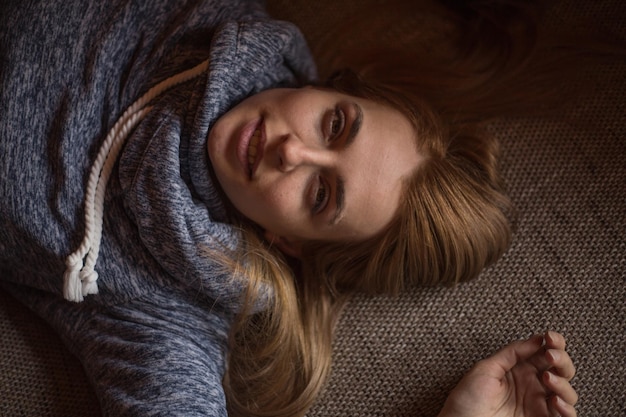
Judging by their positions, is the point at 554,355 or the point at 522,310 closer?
the point at 554,355

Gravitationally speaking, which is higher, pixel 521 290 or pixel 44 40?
pixel 44 40

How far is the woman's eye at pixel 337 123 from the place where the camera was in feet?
3.73

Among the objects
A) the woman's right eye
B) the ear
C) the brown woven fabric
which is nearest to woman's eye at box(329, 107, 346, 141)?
the woman's right eye

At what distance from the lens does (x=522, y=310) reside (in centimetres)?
125

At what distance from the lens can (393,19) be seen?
4.81ft

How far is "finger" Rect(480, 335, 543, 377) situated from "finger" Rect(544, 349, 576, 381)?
0.12ft

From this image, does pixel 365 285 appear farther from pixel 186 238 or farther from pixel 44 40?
pixel 44 40

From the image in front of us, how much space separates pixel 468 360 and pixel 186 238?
0.56m

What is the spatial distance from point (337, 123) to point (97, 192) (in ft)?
1.45

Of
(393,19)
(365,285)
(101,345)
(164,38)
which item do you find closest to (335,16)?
(393,19)

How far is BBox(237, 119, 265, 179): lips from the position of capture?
3.67ft

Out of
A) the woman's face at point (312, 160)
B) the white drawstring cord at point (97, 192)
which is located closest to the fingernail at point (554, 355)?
the woman's face at point (312, 160)

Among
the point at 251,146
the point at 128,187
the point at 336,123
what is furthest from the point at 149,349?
the point at 336,123

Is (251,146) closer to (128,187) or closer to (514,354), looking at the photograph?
(128,187)
